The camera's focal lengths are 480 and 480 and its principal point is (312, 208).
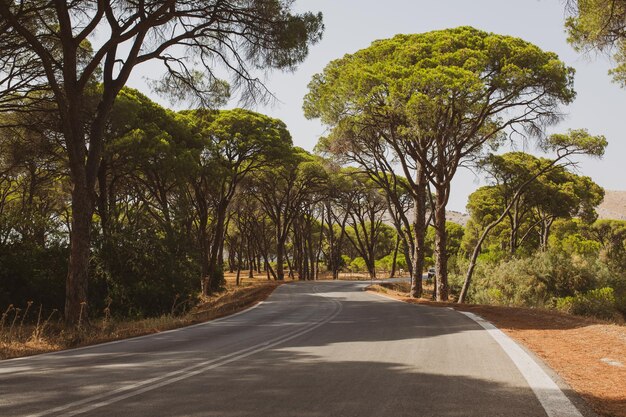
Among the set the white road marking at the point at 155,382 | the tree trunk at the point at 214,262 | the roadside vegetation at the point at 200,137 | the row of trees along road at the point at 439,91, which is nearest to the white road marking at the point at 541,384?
the white road marking at the point at 155,382

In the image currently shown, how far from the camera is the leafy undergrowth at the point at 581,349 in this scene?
4.66m

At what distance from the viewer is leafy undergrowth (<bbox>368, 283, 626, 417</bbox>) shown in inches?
184

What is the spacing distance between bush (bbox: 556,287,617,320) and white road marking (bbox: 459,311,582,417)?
1313 cm

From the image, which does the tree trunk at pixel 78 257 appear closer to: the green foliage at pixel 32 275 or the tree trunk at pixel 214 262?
the green foliage at pixel 32 275

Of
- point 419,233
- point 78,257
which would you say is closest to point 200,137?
point 419,233

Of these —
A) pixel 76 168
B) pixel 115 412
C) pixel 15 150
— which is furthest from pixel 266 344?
pixel 15 150

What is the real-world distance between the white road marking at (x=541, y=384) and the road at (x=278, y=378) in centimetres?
8

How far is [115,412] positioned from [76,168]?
843cm

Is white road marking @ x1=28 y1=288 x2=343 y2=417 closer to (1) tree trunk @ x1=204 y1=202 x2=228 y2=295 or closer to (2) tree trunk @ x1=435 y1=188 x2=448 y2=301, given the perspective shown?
(2) tree trunk @ x1=435 y1=188 x2=448 y2=301

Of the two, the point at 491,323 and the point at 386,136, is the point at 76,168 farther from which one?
the point at 386,136

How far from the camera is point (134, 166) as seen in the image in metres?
22.7

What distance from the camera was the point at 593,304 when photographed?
63.4 ft

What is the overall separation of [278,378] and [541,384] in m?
2.71


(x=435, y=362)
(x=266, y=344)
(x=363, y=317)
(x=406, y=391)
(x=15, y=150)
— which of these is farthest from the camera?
(x=15, y=150)
